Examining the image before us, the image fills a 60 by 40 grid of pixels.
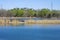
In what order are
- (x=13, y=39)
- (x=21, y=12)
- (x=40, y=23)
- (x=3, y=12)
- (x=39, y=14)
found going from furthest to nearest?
(x=21, y=12), (x=39, y=14), (x=3, y=12), (x=40, y=23), (x=13, y=39)

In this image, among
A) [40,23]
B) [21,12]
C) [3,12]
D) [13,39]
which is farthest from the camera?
[21,12]

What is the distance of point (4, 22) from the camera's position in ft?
73.6

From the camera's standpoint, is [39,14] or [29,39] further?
[39,14]

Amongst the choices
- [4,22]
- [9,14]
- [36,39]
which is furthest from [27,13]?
[36,39]

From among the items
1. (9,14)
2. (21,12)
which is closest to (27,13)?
(21,12)

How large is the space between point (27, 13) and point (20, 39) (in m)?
42.0

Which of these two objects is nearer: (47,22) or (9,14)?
(47,22)

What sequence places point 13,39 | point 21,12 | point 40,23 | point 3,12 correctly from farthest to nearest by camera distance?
point 21,12
point 3,12
point 40,23
point 13,39

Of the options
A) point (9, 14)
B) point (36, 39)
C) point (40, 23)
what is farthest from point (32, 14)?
point (36, 39)

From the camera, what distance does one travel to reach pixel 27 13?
53188 mm

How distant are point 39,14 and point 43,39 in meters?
40.1

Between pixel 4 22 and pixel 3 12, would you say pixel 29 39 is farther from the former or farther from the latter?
pixel 3 12

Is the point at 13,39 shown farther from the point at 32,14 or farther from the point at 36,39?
the point at 32,14

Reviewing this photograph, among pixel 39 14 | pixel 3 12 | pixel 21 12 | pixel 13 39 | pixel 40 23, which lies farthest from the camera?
pixel 21 12
